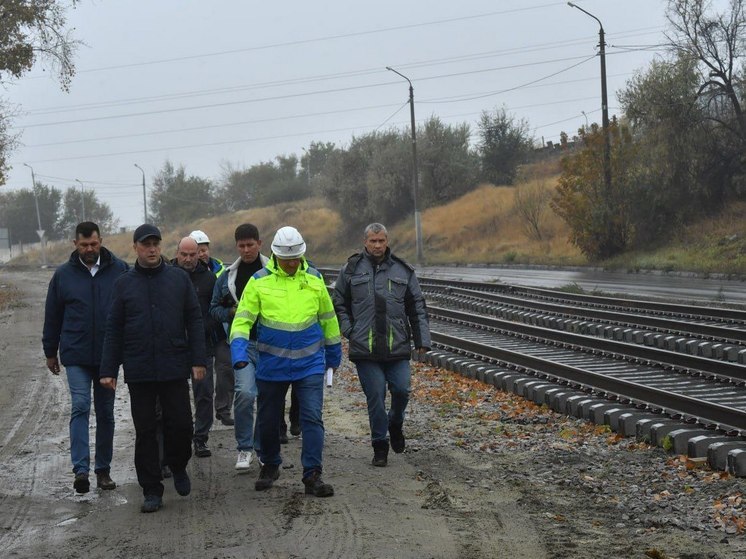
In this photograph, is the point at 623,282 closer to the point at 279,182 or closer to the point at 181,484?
the point at 181,484

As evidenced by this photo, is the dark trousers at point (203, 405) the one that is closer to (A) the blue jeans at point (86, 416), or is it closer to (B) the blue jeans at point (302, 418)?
(A) the blue jeans at point (86, 416)

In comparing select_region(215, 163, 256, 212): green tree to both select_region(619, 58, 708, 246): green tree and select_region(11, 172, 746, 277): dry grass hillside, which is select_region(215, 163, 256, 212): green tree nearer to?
select_region(11, 172, 746, 277): dry grass hillside

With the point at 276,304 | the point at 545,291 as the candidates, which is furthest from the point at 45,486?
the point at 545,291

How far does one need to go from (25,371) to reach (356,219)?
53.5 metres

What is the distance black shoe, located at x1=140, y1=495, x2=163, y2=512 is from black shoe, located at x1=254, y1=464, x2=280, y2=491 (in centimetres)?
79

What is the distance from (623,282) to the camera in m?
32.8

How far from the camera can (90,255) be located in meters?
9.07

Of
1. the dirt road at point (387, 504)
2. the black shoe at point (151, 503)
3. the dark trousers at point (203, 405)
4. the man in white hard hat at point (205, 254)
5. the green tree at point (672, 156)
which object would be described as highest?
the green tree at point (672, 156)

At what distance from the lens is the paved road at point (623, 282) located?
87.8 feet

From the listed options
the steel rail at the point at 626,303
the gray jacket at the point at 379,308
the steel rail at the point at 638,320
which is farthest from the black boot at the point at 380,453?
the steel rail at the point at 626,303

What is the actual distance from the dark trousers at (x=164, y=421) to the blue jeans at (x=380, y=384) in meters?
1.73

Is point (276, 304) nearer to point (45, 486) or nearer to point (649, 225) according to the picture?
point (45, 486)

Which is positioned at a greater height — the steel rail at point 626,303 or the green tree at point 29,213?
the green tree at point 29,213

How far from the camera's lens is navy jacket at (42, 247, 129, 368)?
8969mm
